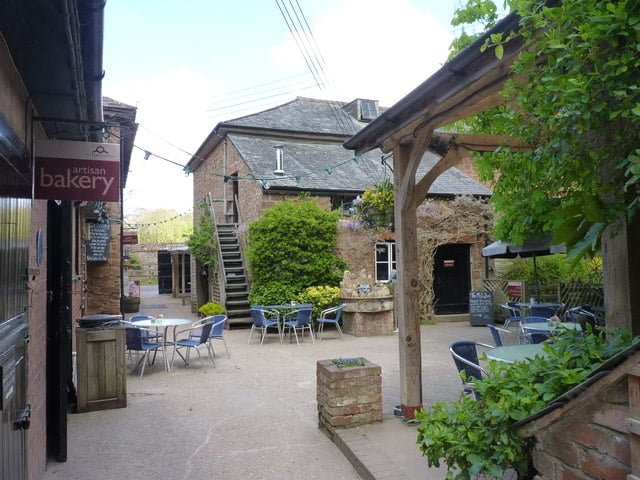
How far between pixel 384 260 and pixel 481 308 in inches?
114

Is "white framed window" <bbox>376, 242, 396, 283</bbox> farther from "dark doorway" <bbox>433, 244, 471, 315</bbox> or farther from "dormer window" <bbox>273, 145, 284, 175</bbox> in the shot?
"dormer window" <bbox>273, 145, 284, 175</bbox>

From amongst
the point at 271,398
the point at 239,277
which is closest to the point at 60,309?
the point at 271,398

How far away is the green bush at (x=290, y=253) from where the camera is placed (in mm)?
12156

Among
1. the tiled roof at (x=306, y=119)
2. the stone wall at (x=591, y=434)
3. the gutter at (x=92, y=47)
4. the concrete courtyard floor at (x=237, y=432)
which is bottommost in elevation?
the concrete courtyard floor at (x=237, y=432)

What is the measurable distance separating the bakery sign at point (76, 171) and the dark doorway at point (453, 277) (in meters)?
12.1

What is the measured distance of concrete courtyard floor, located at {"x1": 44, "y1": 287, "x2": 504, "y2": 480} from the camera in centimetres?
375

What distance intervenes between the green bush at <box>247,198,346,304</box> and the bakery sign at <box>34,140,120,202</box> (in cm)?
844

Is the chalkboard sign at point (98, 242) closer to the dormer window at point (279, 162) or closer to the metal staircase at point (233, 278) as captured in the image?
the metal staircase at point (233, 278)

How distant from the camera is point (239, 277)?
13.4 m

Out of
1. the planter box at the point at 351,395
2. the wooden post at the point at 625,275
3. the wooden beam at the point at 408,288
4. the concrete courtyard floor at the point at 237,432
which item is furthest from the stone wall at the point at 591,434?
the wooden beam at the point at 408,288

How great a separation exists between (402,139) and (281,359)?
5.04 meters

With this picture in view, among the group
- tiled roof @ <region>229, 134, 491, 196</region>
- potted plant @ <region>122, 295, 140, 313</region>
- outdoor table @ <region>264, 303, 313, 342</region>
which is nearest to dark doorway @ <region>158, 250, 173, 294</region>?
potted plant @ <region>122, 295, 140, 313</region>

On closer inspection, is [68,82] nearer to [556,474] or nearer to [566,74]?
[566,74]

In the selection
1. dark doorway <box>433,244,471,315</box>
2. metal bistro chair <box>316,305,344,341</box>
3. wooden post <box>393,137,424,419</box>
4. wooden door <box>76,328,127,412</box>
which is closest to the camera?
wooden post <box>393,137,424,419</box>
